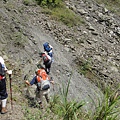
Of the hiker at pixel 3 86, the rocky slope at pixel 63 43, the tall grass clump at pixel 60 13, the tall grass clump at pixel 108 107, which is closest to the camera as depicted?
the tall grass clump at pixel 108 107

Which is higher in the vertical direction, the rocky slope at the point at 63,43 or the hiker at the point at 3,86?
the hiker at the point at 3,86

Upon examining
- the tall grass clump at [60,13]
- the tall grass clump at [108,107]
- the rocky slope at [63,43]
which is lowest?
the rocky slope at [63,43]

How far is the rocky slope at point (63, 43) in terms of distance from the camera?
9.88 metres

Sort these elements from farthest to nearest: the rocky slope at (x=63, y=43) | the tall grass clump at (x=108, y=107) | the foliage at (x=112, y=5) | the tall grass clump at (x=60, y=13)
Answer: the foliage at (x=112, y=5) → the tall grass clump at (x=60, y=13) → the rocky slope at (x=63, y=43) → the tall grass clump at (x=108, y=107)

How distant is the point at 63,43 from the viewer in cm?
1234

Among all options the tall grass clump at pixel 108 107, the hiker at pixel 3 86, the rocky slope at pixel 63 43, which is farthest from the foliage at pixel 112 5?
the tall grass clump at pixel 108 107

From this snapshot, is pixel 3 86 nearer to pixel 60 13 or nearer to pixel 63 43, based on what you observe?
pixel 63 43

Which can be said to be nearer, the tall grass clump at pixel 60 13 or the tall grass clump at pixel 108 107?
the tall grass clump at pixel 108 107

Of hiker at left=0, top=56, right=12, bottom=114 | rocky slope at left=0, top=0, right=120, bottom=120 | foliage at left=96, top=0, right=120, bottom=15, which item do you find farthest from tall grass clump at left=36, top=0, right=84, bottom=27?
hiker at left=0, top=56, right=12, bottom=114

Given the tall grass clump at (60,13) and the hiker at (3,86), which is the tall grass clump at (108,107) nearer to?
the hiker at (3,86)

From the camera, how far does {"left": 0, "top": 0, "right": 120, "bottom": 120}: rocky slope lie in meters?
9.88

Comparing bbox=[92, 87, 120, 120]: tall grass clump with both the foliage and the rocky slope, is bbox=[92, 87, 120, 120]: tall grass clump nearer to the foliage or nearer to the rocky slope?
the rocky slope

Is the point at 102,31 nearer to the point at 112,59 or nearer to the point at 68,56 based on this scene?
the point at 112,59

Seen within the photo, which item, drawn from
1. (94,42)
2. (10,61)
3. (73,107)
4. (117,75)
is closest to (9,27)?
(10,61)
